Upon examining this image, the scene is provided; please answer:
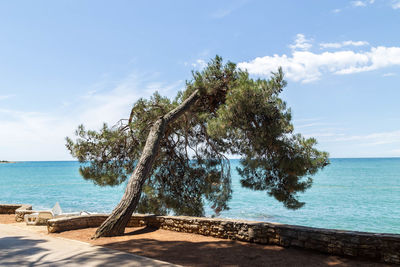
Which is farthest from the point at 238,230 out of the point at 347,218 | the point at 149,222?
the point at 347,218

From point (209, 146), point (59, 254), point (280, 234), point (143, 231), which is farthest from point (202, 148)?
point (59, 254)

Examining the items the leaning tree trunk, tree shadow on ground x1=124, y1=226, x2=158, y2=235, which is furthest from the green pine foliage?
tree shadow on ground x1=124, y1=226, x2=158, y2=235

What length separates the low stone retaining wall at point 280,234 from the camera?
16.7ft

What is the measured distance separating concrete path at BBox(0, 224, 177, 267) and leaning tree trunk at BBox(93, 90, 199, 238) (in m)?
1.03

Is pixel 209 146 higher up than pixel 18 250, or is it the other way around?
pixel 209 146

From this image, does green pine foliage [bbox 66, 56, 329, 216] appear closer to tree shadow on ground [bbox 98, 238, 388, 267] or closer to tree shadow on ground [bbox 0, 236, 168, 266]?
tree shadow on ground [bbox 98, 238, 388, 267]

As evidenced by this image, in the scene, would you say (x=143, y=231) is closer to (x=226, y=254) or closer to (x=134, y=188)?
(x=134, y=188)

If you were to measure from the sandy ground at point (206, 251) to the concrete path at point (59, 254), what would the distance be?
43 cm

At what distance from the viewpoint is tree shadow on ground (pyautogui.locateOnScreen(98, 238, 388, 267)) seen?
5273mm

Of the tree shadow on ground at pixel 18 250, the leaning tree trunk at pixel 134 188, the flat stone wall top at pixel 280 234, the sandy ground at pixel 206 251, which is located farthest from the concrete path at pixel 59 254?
the flat stone wall top at pixel 280 234

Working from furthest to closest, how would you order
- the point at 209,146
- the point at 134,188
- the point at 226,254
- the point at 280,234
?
the point at 209,146
the point at 134,188
the point at 280,234
the point at 226,254

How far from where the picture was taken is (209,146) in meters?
10.9

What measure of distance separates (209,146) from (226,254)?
5491 mm

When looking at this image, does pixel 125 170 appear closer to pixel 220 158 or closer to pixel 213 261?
pixel 220 158
